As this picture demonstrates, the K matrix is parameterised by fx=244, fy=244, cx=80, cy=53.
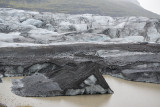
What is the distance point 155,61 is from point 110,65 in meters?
3.18

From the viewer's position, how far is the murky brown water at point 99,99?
10.4 meters

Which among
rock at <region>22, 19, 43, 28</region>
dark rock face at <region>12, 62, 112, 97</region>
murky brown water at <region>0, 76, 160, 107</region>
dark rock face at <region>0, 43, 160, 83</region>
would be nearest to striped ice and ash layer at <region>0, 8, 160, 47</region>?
rock at <region>22, 19, 43, 28</region>

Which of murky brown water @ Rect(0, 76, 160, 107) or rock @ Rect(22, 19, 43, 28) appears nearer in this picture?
murky brown water @ Rect(0, 76, 160, 107)

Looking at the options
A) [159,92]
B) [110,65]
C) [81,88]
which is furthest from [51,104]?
[110,65]

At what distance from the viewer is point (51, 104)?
1041 centimetres

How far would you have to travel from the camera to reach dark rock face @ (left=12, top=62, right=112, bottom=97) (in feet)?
38.1

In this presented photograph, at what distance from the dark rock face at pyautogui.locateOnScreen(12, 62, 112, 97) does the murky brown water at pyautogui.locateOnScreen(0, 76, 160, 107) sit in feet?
1.22

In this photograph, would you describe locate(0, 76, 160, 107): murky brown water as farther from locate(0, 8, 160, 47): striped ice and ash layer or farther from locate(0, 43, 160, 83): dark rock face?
locate(0, 8, 160, 47): striped ice and ash layer

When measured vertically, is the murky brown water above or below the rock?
above

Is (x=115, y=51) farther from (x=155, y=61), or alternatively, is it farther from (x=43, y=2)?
(x=43, y=2)

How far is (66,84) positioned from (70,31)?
2380 centimetres

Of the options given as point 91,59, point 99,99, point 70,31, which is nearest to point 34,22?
point 70,31

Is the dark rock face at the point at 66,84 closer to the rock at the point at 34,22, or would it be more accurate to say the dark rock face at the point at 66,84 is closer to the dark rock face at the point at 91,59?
the dark rock face at the point at 91,59

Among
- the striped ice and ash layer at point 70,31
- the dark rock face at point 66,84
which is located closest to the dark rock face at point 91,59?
the dark rock face at point 66,84
